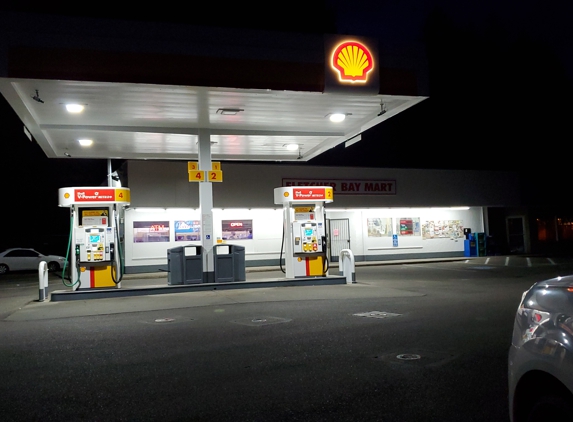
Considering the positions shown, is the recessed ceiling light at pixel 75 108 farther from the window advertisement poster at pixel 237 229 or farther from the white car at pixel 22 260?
the white car at pixel 22 260

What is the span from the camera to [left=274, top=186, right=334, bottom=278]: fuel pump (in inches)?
718

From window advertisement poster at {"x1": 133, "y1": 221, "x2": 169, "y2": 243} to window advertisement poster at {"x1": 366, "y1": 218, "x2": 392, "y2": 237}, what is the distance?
1090 cm

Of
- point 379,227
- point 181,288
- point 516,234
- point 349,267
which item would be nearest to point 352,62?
point 349,267

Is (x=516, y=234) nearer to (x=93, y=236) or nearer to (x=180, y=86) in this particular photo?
(x=93, y=236)

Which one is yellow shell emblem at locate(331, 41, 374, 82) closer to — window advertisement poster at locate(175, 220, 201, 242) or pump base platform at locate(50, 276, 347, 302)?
pump base platform at locate(50, 276, 347, 302)

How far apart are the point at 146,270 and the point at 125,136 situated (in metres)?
8.57

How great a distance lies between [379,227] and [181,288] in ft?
51.5

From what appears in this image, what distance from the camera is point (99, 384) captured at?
6359 mm

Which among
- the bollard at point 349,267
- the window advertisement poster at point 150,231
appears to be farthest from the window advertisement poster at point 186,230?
the bollard at point 349,267

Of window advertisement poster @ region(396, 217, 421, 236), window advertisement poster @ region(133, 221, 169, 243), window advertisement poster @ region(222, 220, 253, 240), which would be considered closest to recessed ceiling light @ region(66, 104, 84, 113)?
window advertisement poster @ region(133, 221, 169, 243)

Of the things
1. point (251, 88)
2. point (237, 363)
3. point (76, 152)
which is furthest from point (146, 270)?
point (237, 363)

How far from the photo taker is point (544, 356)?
308 centimetres

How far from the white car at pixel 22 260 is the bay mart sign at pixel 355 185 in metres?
13.2

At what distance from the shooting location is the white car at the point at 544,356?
2.94 metres
